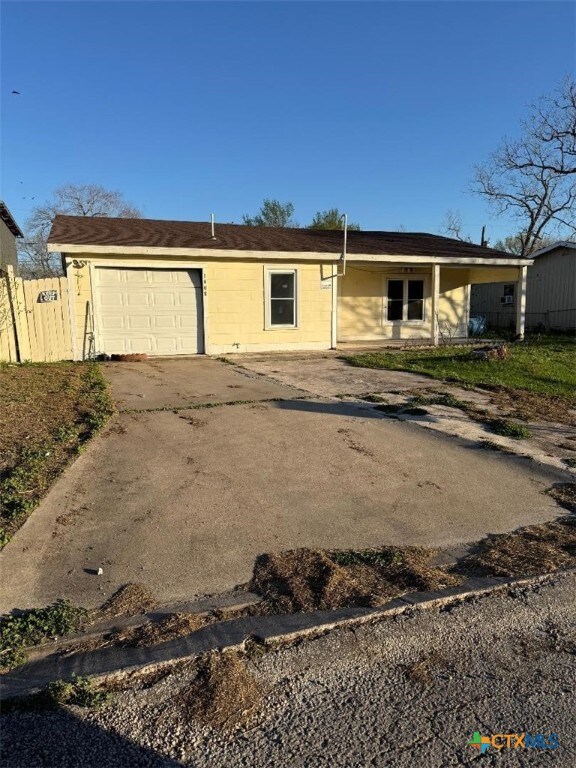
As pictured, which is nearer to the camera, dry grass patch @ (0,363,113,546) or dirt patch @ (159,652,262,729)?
dirt patch @ (159,652,262,729)

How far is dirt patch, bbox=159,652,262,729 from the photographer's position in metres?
2.14

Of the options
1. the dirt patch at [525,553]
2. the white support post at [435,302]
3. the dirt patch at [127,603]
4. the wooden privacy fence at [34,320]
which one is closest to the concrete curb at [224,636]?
the dirt patch at [525,553]

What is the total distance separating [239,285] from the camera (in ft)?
45.5

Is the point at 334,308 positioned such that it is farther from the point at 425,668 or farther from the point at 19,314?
the point at 425,668

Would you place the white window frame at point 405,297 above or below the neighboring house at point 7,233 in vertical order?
below

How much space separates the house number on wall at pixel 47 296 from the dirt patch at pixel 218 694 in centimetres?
1102

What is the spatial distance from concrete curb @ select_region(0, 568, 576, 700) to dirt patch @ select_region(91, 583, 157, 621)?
1.01ft

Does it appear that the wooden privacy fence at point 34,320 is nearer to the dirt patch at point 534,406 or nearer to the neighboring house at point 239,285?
the neighboring house at point 239,285

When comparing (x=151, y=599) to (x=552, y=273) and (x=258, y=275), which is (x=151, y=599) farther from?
(x=552, y=273)

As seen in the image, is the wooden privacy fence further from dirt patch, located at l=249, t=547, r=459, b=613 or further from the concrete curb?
the concrete curb

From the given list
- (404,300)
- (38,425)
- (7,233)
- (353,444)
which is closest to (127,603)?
(353,444)

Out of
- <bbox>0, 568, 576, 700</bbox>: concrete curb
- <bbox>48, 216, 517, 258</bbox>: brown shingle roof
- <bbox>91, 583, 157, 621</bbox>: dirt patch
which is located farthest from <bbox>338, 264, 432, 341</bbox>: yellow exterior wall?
<bbox>91, 583, 157, 621</bbox>: dirt patch

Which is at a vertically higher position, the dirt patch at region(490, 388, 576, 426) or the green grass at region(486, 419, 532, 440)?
the dirt patch at region(490, 388, 576, 426)

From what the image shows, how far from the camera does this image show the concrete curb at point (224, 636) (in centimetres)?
239
